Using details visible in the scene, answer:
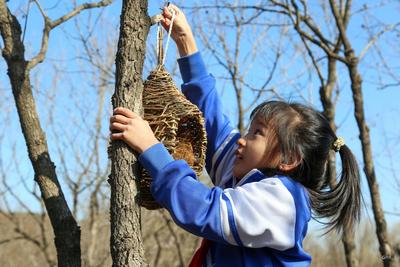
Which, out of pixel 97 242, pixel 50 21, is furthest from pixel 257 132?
pixel 97 242

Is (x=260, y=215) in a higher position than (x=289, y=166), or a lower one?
lower

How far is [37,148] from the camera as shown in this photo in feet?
8.55

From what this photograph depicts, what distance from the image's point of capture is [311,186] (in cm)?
214

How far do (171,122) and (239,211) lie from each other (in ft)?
1.12

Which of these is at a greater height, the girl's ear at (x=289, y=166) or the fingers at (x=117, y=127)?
the fingers at (x=117, y=127)

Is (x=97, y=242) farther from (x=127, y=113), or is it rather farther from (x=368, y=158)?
(x=127, y=113)

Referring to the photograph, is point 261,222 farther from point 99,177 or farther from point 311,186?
point 99,177

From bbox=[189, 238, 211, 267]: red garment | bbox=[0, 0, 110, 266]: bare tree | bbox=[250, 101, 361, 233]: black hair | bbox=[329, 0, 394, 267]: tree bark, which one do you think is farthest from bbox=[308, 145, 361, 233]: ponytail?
bbox=[329, 0, 394, 267]: tree bark

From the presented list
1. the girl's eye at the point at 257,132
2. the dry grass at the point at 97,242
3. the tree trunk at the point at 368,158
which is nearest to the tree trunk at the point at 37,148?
the girl's eye at the point at 257,132

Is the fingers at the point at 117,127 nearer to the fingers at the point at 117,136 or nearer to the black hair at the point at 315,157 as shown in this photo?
the fingers at the point at 117,136

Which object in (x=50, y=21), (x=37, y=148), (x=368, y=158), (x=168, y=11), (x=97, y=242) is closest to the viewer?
(x=168, y=11)

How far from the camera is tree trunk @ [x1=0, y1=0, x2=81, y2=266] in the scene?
252cm

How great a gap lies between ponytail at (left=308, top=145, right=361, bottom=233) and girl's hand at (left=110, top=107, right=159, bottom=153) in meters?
0.63

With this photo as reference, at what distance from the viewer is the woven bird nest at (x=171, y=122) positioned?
193 centimetres
